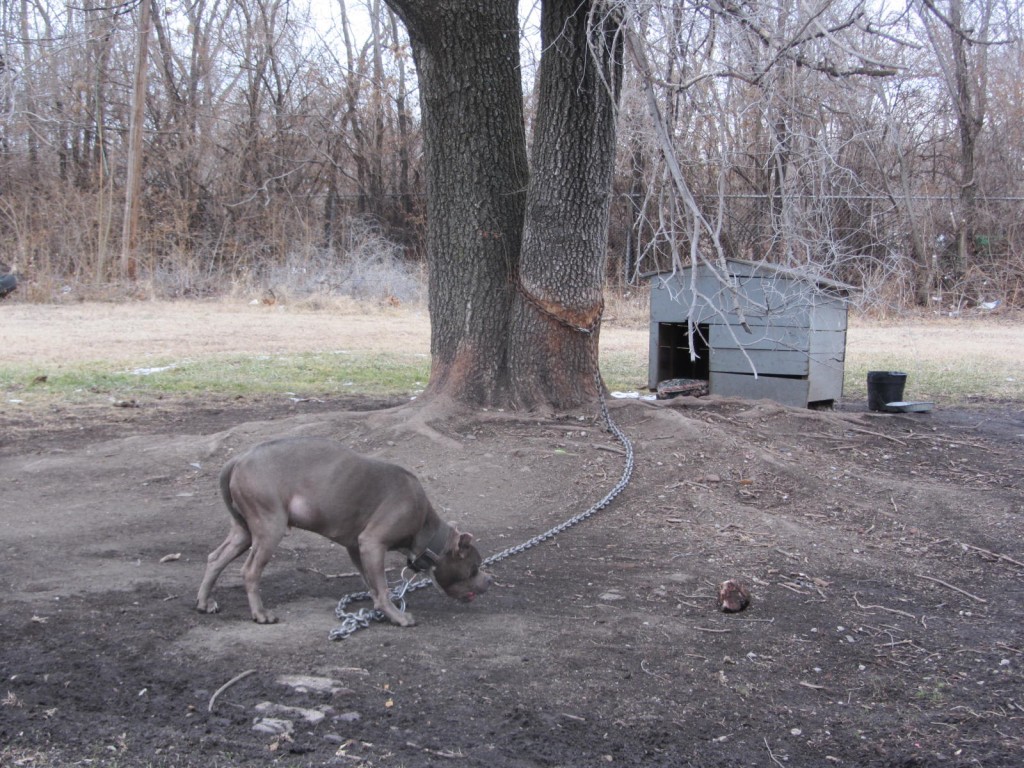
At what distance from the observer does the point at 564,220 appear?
7031mm

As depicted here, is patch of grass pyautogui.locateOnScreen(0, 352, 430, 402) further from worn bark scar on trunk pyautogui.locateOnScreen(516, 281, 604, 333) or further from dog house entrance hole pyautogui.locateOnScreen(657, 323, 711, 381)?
worn bark scar on trunk pyautogui.locateOnScreen(516, 281, 604, 333)

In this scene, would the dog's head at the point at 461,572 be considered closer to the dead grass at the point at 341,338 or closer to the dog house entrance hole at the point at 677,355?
the dog house entrance hole at the point at 677,355

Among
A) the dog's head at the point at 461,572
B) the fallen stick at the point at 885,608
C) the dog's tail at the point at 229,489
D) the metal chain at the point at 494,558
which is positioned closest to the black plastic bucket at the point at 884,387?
the metal chain at the point at 494,558

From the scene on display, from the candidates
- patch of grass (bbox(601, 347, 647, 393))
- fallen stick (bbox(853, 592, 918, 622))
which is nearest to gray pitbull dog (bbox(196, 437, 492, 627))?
fallen stick (bbox(853, 592, 918, 622))

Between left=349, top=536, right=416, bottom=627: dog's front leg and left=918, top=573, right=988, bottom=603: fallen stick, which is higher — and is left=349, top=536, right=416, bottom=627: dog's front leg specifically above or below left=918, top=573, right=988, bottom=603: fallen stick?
above

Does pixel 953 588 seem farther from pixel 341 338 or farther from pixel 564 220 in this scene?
pixel 341 338

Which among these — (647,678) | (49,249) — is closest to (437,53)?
(647,678)

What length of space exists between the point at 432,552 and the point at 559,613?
2.07 ft

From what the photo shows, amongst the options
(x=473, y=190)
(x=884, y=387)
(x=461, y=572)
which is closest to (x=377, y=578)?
(x=461, y=572)

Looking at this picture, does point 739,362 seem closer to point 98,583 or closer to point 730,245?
point 730,245

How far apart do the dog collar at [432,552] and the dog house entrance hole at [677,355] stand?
5.99 meters

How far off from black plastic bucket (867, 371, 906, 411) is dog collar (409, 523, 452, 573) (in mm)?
6132

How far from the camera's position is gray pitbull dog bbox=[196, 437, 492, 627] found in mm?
3967

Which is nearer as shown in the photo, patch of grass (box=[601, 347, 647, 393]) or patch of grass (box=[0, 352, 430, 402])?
patch of grass (box=[0, 352, 430, 402])
